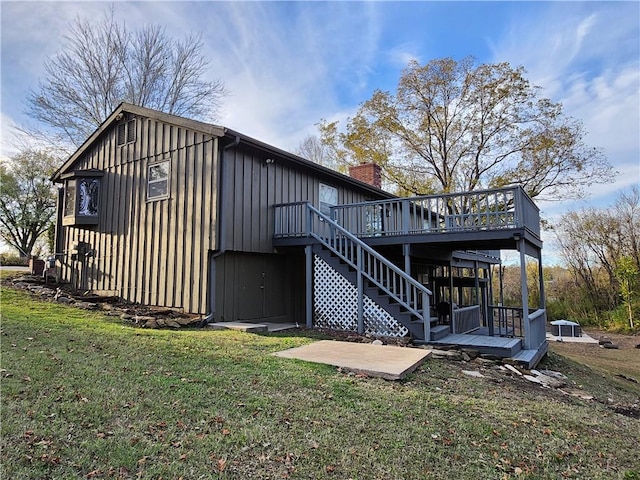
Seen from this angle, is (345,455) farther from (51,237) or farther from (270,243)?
(51,237)

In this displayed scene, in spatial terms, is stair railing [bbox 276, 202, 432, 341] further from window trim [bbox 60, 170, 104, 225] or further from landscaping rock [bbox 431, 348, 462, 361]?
window trim [bbox 60, 170, 104, 225]

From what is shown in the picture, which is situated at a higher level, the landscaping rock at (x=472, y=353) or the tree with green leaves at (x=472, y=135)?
the tree with green leaves at (x=472, y=135)

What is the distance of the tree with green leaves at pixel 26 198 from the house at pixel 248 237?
14.5 m

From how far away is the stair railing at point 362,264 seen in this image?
7.80m

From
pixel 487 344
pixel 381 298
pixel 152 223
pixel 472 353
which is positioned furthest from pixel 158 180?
pixel 487 344

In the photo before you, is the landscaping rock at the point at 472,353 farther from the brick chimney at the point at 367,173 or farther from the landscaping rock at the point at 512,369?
the brick chimney at the point at 367,173

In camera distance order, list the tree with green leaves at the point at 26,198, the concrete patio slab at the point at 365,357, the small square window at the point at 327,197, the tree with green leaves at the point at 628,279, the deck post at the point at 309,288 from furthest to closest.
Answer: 1. the tree with green leaves at the point at 26,198
2. the tree with green leaves at the point at 628,279
3. the small square window at the point at 327,197
4. the deck post at the point at 309,288
5. the concrete patio slab at the point at 365,357

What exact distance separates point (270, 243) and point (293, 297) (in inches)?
70.8

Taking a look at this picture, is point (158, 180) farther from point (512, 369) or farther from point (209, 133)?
point (512, 369)

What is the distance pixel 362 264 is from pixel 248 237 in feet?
9.36

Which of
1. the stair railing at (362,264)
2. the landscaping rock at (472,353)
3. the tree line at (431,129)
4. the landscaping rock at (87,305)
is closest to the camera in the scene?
the landscaping rock at (472,353)

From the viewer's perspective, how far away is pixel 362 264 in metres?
8.72

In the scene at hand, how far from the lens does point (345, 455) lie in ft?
9.60

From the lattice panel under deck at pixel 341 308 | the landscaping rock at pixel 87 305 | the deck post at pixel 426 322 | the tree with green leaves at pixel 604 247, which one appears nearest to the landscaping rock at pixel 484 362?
the deck post at pixel 426 322
